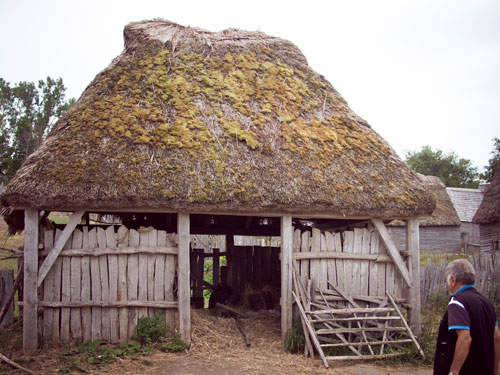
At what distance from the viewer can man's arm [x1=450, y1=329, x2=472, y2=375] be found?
3.82 metres

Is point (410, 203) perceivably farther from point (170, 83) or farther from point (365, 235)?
point (170, 83)

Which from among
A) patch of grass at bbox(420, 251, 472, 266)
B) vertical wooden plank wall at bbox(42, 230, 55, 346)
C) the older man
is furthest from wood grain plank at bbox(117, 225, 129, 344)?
patch of grass at bbox(420, 251, 472, 266)

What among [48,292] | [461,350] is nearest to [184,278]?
[48,292]

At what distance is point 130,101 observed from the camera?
29.7 ft

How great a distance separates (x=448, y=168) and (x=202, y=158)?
50.9 m

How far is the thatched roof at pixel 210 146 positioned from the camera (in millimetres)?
7715

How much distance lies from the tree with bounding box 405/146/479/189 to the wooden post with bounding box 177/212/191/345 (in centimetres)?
4943

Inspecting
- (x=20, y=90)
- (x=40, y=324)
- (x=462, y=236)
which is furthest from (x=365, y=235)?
(x=20, y=90)

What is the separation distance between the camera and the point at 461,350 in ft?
12.6

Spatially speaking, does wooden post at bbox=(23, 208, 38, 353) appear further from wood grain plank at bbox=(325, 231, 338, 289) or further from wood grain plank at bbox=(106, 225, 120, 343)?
wood grain plank at bbox=(325, 231, 338, 289)

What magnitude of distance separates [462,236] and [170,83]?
2498 centimetres

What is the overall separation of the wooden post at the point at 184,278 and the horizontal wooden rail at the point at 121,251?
7.4 inches

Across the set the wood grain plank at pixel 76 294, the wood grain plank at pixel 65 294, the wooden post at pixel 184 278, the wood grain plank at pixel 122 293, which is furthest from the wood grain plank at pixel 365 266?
the wood grain plank at pixel 65 294

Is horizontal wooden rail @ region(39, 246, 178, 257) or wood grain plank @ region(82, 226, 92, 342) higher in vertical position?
horizontal wooden rail @ region(39, 246, 178, 257)
